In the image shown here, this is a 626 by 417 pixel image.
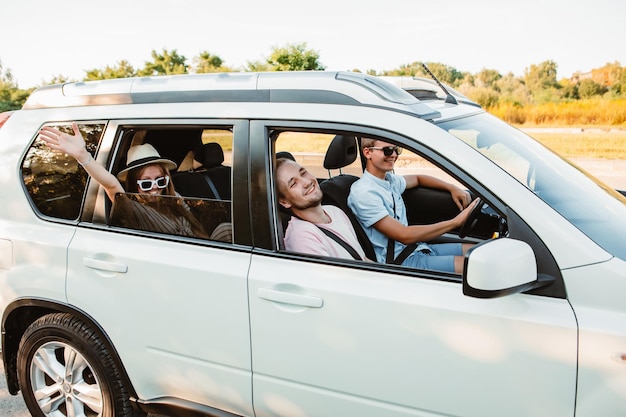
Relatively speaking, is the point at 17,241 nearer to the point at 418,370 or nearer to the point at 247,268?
the point at 247,268

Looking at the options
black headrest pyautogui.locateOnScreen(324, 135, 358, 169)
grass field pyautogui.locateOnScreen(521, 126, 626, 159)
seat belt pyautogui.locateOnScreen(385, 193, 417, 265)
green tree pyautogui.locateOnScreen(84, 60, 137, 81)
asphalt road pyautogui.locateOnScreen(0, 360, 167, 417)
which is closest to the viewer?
seat belt pyautogui.locateOnScreen(385, 193, 417, 265)

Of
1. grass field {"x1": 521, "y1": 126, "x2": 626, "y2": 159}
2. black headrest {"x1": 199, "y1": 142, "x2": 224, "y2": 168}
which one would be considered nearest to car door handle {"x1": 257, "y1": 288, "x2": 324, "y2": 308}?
black headrest {"x1": 199, "y1": 142, "x2": 224, "y2": 168}

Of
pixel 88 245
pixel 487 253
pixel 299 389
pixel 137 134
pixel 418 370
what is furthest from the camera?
pixel 137 134

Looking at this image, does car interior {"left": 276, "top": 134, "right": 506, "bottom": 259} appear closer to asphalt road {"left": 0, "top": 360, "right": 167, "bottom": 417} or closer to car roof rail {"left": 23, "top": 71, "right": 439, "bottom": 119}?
car roof rail {"left": 23, "top": 71, "right": 439, "bottom": 119}

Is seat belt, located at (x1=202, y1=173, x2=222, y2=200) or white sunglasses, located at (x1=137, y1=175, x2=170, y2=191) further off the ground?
white sunglasses, located at (x1=137, y1=175, x2=170, y2=191)

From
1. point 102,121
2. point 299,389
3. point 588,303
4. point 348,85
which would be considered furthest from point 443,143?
point 102,121

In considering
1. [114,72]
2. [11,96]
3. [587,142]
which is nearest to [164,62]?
[114,72]

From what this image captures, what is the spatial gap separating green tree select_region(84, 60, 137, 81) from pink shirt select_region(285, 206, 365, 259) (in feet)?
Result: 148

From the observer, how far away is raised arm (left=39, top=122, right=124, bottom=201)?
251 centimetres

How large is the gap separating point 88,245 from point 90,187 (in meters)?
0.29

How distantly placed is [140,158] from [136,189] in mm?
167

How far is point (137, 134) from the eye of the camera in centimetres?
263

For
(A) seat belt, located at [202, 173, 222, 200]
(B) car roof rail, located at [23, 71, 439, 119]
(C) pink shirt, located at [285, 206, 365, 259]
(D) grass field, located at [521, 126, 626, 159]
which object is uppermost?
(B) car roof rail, located at [23, 71, 439, 119]

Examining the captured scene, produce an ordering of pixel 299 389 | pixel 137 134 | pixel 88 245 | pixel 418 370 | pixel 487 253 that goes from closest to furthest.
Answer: pixel 487 253
pixel 418 370
pixel 299 389
pixel 88 245
pixel 137 134
